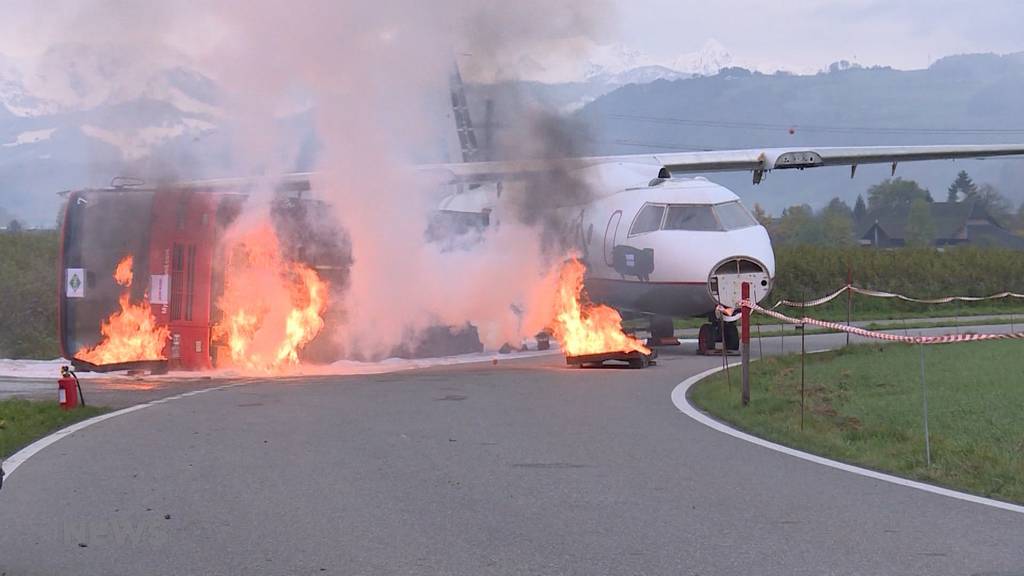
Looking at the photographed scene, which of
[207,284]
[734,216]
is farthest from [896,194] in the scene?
[207,284]

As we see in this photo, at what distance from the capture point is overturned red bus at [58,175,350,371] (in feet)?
63.3

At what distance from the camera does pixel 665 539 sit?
22.0ft

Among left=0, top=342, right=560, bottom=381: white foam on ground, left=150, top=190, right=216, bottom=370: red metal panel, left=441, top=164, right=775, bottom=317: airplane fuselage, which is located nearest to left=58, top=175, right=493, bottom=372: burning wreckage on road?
left=150, top=190, right=216, bottom=370: red metal panel

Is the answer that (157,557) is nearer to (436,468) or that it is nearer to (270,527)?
(270,527)

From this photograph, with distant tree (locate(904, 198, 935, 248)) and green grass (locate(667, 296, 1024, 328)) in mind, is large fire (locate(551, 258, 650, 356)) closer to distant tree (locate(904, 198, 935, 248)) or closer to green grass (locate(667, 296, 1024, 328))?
green grass (locate(667, 296, 1024, 328))

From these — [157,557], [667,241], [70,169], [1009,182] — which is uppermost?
[1009,182]

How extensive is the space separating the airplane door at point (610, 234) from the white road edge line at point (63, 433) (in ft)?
28.3

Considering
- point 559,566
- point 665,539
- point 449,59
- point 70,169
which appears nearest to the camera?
point 559,566

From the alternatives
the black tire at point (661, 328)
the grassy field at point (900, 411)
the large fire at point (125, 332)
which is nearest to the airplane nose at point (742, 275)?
the grassy field at point (900, 411)

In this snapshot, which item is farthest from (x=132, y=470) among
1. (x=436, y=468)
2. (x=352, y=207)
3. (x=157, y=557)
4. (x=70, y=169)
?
(x=70, y=169)

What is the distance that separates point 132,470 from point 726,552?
5011 mm

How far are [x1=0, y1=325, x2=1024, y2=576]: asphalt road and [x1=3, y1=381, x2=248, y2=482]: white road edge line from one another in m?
0.15

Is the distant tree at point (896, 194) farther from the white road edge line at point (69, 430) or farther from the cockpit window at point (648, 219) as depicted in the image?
the white road edge line at point (69, 430)

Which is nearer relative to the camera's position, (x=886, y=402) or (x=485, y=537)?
(x=485, y=537)
